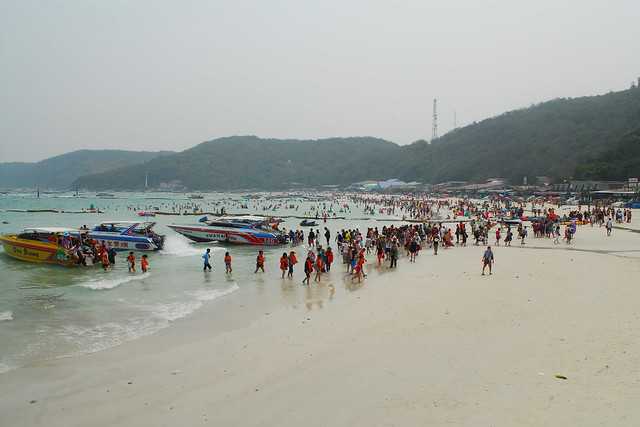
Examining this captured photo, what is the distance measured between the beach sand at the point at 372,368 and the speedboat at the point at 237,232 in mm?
17312

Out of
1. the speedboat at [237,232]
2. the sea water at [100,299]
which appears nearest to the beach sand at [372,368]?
the sea water at [100,299]

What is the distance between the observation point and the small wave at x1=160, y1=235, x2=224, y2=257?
27469mm

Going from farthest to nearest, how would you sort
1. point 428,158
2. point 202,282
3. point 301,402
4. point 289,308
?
point 428,158, point 202,282, point 289,308, point 301,402

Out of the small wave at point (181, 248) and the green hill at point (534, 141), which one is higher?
the green hill at point (534, 141)

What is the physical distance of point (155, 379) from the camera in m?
8.23

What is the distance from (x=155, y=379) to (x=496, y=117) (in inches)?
8092

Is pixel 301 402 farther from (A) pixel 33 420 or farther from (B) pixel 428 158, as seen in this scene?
(B) pixel 428 158

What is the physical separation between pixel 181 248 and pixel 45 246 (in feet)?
28.3

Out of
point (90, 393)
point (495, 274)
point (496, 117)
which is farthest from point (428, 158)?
point (90, 393)

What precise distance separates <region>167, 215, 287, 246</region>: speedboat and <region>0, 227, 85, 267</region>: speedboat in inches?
360

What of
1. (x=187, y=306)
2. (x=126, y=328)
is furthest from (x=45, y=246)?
(x=126, y=328)

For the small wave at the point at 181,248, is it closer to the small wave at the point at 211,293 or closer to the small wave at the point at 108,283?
the small wave at the point at 108,283

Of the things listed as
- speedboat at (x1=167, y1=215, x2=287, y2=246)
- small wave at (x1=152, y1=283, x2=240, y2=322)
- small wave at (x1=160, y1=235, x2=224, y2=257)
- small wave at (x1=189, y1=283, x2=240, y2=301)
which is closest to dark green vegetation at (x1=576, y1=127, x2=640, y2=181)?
speedboat at (x1=167, y1=215, x2=287, y2=246)

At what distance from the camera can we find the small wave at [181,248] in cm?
2747
